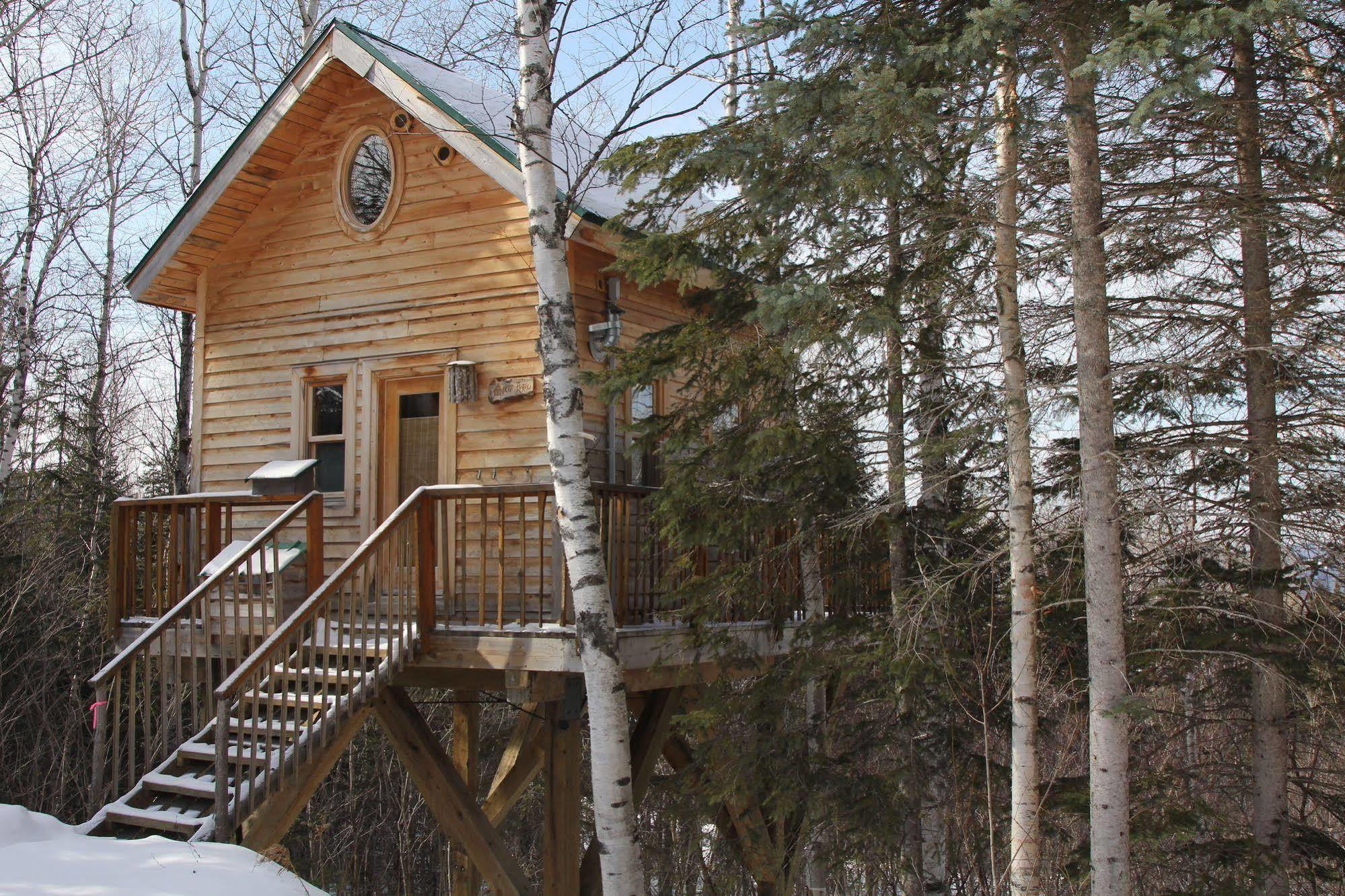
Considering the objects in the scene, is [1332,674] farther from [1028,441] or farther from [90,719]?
[90,719]

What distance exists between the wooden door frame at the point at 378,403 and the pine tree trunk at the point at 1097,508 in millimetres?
5396

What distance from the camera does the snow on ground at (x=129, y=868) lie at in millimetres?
5500

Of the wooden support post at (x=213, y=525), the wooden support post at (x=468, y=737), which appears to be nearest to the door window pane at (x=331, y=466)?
the wooden support post at (x=213, y=525)

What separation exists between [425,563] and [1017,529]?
4160 millimetres

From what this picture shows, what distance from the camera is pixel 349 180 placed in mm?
10531

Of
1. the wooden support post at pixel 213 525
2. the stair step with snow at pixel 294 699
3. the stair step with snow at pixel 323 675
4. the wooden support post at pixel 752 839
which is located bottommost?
the wooden support post at pixel 752 839

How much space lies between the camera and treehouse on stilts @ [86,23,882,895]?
A: 7.54 metres

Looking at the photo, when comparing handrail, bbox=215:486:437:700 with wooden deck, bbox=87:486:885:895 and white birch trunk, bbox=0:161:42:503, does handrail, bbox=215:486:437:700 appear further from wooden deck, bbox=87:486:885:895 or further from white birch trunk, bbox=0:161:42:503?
white birch trunk, bbox=0:161:42:503

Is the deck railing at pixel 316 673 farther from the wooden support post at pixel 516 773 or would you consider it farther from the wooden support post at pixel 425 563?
the wooden support post at pixel 516 773

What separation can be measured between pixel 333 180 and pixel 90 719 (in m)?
8.78

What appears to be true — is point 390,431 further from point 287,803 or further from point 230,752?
point 287,803

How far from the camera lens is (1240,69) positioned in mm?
6938

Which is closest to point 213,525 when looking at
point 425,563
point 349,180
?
point 425,563

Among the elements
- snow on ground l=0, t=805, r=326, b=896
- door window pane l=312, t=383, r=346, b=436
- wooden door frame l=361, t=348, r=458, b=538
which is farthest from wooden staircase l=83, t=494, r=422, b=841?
door window pane l=312, t=383, r=346, b=436
